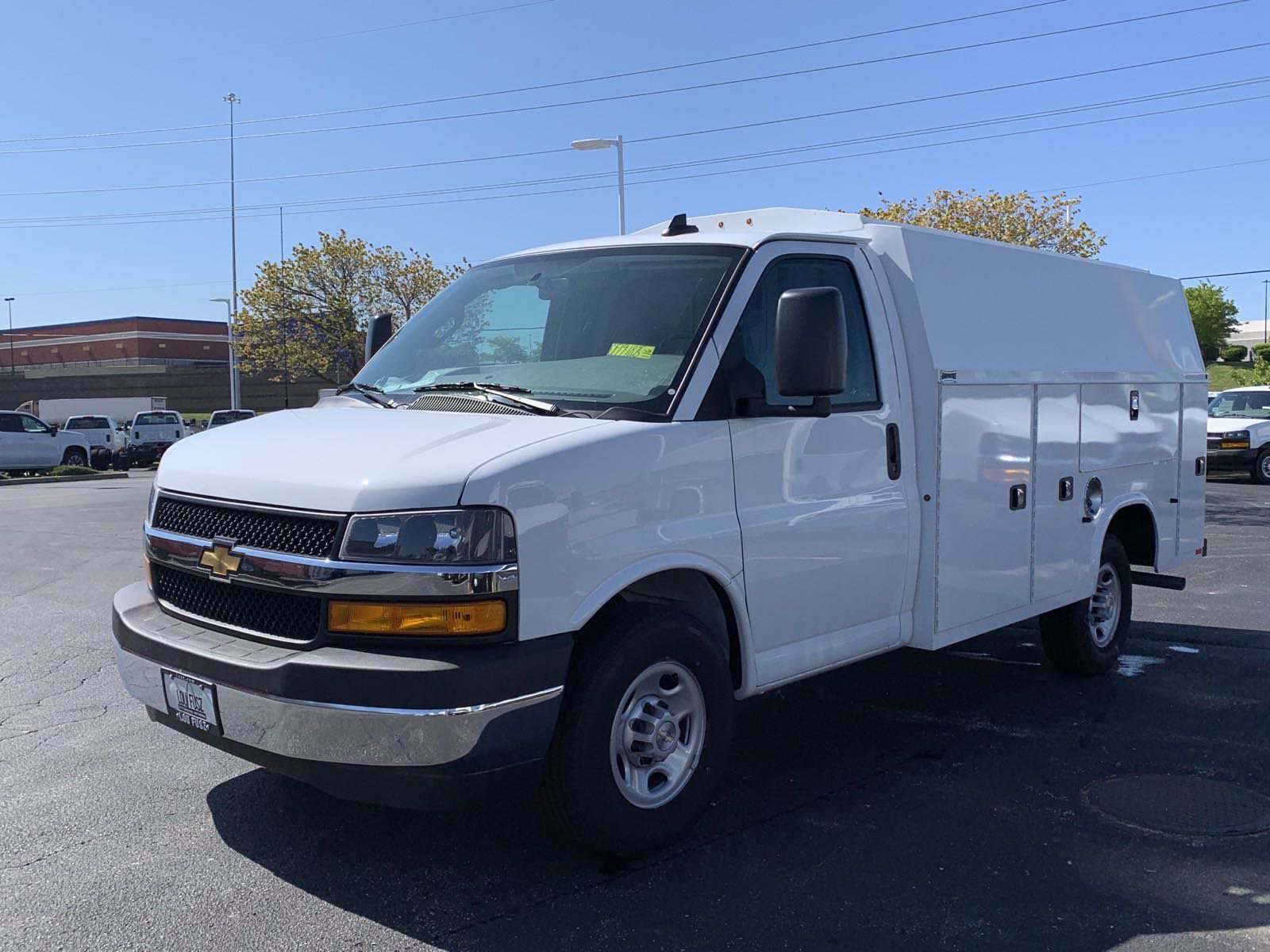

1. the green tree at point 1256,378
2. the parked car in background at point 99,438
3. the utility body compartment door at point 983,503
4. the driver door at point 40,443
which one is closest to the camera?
the utility body compartment door at point 983,503

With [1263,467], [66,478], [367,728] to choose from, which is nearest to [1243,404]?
[1263,467]

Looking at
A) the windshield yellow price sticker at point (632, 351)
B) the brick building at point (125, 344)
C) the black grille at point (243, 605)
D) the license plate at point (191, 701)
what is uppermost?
the brick building at point (125, 344)

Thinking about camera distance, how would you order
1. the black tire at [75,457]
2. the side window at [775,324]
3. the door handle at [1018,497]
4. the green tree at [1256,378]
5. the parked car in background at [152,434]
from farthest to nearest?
the green tree at [1256,378], the parked car in background at [152,434], the black tire at [75,457], the door handle at [1018,497], the side window at [775,324]

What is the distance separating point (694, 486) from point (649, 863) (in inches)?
51.9

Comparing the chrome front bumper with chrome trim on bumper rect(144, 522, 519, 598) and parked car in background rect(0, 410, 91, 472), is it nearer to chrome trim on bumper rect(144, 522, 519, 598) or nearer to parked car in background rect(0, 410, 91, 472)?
chrome trim on bumper rect(144, 522, 519, 598)

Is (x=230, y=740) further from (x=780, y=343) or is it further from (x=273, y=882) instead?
(x=780, y=343)

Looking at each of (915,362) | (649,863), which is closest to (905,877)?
(649,863)

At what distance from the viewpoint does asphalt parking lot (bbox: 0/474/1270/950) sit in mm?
3580

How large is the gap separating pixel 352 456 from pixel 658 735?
1.41 meters

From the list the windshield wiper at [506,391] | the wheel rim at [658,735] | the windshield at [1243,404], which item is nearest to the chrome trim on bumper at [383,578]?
the wheel rim at [658,735]

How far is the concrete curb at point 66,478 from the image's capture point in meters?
27.7

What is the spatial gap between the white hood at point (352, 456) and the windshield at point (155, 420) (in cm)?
3618

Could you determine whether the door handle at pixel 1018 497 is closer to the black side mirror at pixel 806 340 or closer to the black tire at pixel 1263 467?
the black side mirror at pixel 806 340

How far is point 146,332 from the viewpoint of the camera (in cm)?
8362
